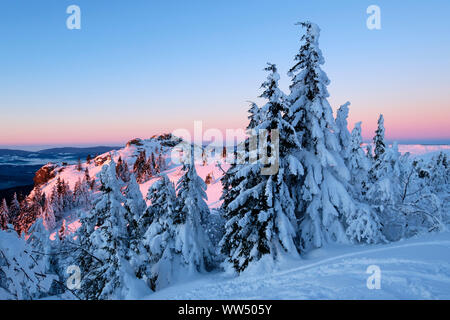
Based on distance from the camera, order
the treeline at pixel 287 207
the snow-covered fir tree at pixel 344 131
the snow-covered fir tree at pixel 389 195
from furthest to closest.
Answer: the snow-covered fir tree at pixel 344 131
the snow-covered fir tree at pixel 389 195
the treeline at pixel 287 207

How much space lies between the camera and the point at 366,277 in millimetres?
7930

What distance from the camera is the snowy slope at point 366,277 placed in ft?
21.6

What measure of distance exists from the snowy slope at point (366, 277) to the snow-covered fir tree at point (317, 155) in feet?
10.6

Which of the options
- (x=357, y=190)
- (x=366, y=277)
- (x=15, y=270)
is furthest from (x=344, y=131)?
(x=15, y=270)

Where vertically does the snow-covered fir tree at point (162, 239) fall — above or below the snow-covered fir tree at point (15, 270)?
below

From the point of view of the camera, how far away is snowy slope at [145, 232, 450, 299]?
6.57 m

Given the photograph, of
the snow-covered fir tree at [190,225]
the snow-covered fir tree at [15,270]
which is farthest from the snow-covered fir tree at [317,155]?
the snow-covered fir tree at [15,270]

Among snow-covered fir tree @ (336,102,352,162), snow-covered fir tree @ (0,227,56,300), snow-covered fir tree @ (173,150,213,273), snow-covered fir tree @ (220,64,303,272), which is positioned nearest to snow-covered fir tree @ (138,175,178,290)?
snow-covered fir tree @ (173,150,213,273)

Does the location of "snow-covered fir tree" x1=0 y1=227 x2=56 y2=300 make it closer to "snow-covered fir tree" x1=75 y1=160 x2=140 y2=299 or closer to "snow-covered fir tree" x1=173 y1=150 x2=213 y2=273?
"snow-covered fir tree" x1=75 y1=160 x2=140 y2=299

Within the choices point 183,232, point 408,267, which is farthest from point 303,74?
point 183,232

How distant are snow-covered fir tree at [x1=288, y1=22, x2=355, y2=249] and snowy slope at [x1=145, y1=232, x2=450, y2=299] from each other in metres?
3.22

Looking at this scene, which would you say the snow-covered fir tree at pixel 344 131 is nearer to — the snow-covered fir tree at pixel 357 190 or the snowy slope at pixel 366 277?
the snow-covered fir tree at pixel 357 190

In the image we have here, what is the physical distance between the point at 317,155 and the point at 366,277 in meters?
8.08
